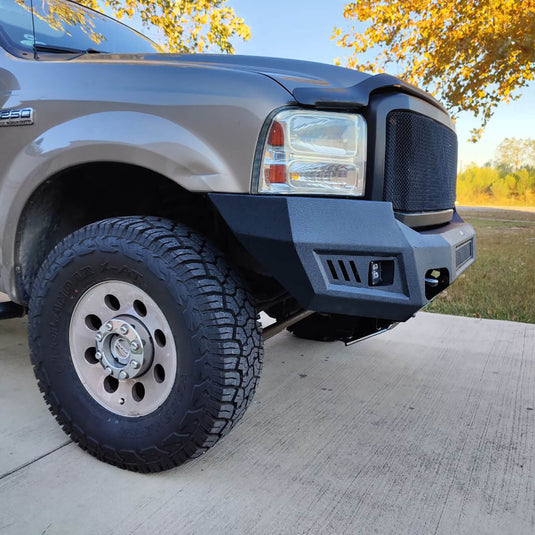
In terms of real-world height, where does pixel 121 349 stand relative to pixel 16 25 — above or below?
below

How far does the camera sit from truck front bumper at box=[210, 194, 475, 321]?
1616mm

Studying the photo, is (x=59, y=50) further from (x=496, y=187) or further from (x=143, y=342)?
(x=496, y=187)

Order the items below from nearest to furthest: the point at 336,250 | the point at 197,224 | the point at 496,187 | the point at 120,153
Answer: the point at 336,250, the point at 120,153, the point at 197,224, the point at 496,187

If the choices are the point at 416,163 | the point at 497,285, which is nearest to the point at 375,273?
→ the point at 416,163

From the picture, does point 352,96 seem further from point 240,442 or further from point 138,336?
point 240,442

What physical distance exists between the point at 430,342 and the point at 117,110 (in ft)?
8.93

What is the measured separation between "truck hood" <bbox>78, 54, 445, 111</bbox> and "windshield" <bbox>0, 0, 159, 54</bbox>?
54 cm

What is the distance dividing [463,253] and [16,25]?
240 centimetres

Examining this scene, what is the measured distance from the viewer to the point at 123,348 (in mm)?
1915

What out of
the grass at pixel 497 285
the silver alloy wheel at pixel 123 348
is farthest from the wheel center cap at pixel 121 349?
the grass at pixel 497 285

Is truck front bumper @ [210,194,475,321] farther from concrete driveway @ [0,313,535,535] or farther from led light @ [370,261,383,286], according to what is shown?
concrete driveway @ [0,313,535,535]

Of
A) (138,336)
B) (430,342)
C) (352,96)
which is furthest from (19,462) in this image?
(430,342)

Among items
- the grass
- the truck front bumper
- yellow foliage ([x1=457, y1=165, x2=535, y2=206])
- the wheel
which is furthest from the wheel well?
yellow foliage ([x1=457, y1=165, x2=535, y2=206])

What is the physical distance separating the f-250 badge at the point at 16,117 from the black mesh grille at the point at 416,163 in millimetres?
1407
